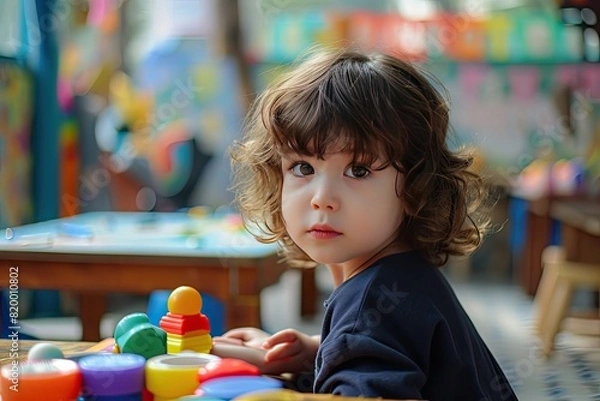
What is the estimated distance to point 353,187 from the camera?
0.77 metres

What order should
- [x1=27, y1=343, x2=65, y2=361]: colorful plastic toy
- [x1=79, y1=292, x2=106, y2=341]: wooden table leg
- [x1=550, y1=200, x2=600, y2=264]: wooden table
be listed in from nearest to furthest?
[x1=27, y1=343, x2=65, y2=361]: colorful plastic toy → [x1=79, y1=292, x2=106, y2=341]: wooden table leg → [x1=550, y1=200, x2=600, y2=264]: wooden table

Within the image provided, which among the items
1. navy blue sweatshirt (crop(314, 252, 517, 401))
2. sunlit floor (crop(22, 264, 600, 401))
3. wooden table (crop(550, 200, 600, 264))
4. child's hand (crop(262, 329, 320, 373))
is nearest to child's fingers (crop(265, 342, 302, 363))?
child's hand (crop(262, 329, 320, 373))

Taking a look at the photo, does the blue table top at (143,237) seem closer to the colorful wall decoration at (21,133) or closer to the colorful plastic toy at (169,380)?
the colorful wall decoration at (21,133)

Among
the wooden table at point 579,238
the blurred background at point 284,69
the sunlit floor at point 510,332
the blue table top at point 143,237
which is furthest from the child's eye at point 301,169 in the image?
the blurred background at point 284,69

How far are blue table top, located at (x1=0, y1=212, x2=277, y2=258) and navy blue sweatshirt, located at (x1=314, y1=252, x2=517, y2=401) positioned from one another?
0.84 m

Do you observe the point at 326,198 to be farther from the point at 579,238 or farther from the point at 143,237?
the point at 579,238

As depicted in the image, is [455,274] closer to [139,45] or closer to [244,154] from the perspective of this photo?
[139,45]

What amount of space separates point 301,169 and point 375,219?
90 millimetres

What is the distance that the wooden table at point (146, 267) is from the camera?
174 cm

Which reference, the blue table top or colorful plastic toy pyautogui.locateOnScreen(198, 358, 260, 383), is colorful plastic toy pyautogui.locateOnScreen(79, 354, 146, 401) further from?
the blue table top

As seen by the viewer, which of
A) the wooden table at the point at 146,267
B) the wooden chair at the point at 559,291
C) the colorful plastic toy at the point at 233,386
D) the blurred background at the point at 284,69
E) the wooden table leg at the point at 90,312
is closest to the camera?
the colorful plastic toy at the point at 233,386

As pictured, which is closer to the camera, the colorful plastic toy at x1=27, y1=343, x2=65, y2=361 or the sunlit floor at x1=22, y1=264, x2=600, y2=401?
the colorful plastic toy at x1=27, y1=343, x2=65, y2=361

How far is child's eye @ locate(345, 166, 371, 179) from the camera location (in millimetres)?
782

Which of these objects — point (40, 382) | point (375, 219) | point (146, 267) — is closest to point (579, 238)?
point (146, 267)
